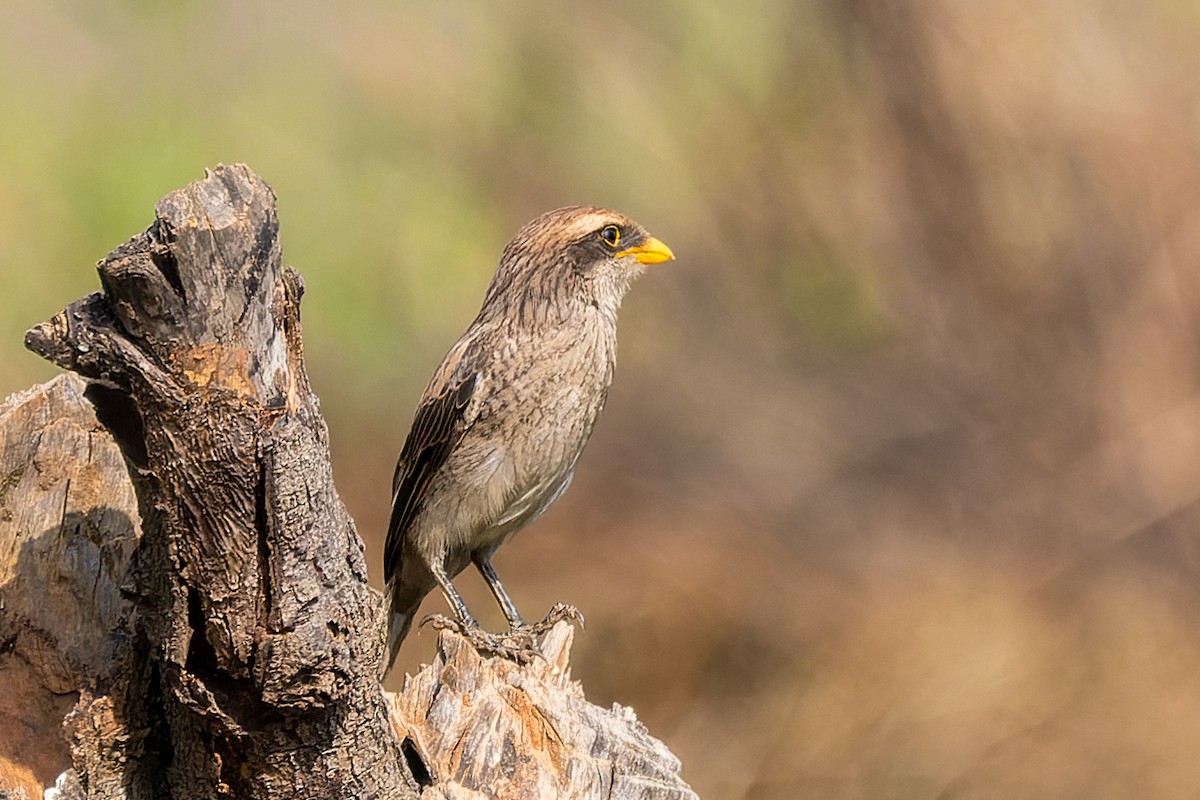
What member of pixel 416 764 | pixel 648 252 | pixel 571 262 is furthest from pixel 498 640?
pixel 648 252

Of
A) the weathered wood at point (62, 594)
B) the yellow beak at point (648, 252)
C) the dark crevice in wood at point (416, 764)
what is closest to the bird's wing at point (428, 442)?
the yellow beak at point (648, 252)

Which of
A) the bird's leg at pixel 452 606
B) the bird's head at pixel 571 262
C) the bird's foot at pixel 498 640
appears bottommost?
the bird's foot at pixel 498 640

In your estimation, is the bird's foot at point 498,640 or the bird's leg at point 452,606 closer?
the bird's foot at point 498,640

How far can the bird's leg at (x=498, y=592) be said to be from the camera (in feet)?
16.3

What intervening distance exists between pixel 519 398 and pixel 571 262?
1.76 feet

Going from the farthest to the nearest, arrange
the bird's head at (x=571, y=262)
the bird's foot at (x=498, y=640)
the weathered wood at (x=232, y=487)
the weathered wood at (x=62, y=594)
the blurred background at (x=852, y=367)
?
the blurred background at (x=852, y=367), the bird's head at (x=571, y=262), the bird's foot at (x=498, y=640), the weathered wood at (x=62, y=594), the weathered wood at (x=232, y=487)

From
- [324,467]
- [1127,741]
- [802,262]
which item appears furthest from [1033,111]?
[324,467]

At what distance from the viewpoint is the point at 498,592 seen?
202 inches

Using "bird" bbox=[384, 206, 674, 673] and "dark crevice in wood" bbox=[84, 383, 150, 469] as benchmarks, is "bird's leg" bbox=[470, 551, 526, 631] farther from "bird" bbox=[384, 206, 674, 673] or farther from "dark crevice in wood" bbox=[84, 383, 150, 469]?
"dark crevice in wood" bbox=[84, 383, 150, 469]

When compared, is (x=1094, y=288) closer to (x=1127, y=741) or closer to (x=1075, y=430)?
(x=1075, y=430)

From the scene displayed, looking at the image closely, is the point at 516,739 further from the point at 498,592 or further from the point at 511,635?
the point at 498,592

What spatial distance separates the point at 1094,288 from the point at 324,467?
6094 millimetres

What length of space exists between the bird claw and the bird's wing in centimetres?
44

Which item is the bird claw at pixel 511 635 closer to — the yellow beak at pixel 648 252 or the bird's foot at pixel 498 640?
the bird's foot at pixel 498 640
